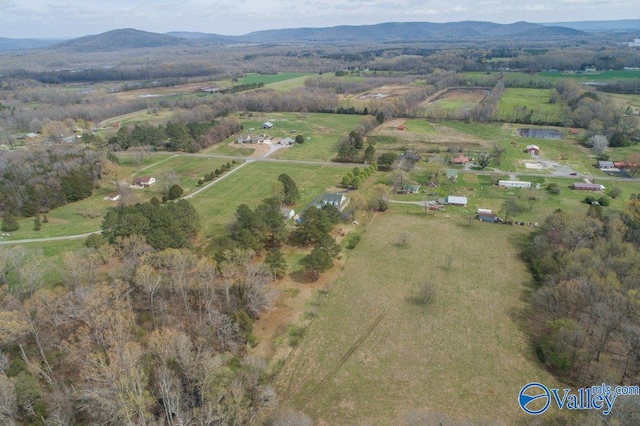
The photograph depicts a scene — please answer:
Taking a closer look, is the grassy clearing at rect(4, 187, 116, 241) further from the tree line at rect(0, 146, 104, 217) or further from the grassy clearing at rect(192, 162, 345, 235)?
the grassy clearing at rect(192, 162, 345, 235)

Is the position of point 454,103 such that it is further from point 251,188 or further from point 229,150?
point 251,188

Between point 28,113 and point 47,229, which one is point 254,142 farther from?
point 28,113

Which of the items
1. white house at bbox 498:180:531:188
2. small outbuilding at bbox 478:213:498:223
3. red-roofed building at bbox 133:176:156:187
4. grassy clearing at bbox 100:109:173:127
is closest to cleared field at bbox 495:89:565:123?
white house at bbox 498:180:531:188

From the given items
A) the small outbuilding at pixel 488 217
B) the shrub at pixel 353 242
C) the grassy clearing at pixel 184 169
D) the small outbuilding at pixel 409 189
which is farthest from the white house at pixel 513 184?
the grassy clearing at pixel 184 169

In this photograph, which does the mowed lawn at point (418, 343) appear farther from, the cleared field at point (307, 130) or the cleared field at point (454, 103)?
the cleared field at point (454, 103)

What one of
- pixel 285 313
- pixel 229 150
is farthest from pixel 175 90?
pixel 285 313
